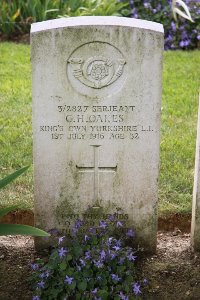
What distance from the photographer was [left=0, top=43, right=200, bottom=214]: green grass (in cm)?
525

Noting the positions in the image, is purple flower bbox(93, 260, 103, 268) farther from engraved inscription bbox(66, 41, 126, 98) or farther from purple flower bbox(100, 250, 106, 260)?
engraved inscription bbox(66, 41, 126, 98)

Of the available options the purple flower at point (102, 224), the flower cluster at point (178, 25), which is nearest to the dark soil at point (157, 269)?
the purple flower at point (102, 224)

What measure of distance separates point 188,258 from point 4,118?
2.96m

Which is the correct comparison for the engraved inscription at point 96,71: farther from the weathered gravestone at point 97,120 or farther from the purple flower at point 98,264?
the purple flower at point 98,264

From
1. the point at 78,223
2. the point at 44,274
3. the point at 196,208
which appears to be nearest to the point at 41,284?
the point at 44,274

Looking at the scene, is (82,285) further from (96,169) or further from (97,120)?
(97,120)

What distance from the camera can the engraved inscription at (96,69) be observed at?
3.98 meters

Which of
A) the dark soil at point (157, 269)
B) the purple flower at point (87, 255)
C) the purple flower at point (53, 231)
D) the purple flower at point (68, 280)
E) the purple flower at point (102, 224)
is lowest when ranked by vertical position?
the dark soil at point (157, 269)

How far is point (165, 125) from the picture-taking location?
6.54 m

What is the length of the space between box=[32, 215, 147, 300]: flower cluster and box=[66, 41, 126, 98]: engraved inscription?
0.87 meters

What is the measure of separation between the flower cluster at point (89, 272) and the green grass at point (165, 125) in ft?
3.70

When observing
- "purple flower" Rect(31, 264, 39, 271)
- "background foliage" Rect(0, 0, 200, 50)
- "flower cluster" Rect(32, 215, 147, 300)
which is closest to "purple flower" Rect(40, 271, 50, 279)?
"flower cluster" Rect(32, 215, 147, 300)

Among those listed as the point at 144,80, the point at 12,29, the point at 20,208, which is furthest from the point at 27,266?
the point at 12,29

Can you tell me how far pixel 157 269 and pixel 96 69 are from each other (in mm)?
1390
